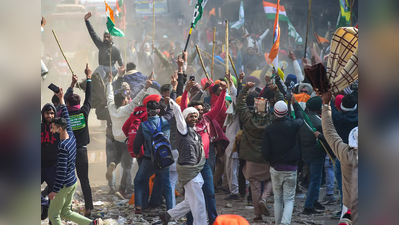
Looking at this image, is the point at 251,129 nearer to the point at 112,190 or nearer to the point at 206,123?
the point at 206,123

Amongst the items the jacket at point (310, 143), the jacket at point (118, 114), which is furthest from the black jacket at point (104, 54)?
the jacket at point (310, 143)

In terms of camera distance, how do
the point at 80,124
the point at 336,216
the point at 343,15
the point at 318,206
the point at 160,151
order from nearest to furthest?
the point at 160,151
the point at 80,124
the point at 336,216
the point at 318,206
the point at 343,15

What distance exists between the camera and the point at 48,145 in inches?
223

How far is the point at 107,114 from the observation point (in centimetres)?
738

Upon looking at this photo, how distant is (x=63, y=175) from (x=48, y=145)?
656 mm

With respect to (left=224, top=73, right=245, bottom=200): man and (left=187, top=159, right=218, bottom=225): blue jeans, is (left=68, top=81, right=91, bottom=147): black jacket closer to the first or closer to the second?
(left=187, top=159, right=218, bottom=225): blue jeans

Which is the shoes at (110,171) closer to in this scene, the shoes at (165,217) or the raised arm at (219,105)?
the shoes at (165,217)

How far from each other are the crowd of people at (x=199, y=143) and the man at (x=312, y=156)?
0.04 ft

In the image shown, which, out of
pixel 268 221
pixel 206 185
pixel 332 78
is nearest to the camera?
pixel 332 78

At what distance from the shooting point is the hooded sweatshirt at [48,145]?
566 centimetres

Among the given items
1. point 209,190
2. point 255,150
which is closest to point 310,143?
point 255,150
